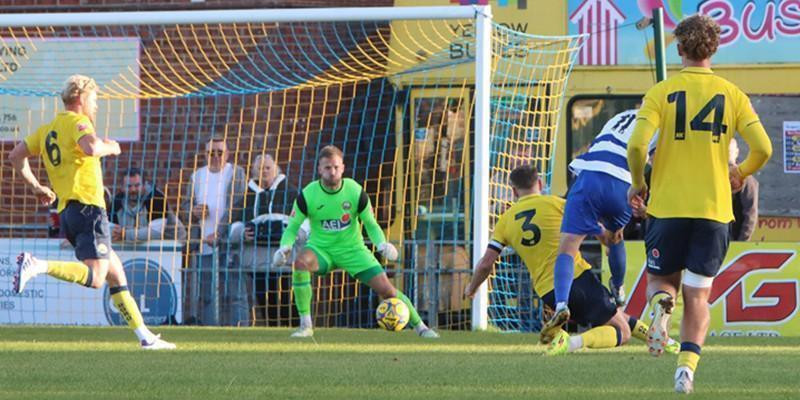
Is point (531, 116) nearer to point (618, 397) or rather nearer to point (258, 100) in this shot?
point (258, 100)

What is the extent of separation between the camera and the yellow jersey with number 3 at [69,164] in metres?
10.1

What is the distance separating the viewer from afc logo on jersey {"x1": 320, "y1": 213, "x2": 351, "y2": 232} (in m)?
12.5

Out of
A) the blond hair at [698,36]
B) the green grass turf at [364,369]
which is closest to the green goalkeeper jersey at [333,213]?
the green grass turf at [364,369]

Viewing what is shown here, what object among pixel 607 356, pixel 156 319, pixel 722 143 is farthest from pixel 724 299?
pixel 722 143

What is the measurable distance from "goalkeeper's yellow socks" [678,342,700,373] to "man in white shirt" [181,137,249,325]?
8548 mm

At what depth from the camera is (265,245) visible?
1523 cm

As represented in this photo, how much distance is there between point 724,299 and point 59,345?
594cm

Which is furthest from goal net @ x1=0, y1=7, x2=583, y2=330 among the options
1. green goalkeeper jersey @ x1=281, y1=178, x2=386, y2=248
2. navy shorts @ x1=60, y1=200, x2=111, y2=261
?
navy shorts @ x1=60, y1=200, x2=111, y2=261

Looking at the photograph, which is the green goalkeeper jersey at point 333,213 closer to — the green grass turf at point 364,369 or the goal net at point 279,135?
the green grass turf at point 364,369

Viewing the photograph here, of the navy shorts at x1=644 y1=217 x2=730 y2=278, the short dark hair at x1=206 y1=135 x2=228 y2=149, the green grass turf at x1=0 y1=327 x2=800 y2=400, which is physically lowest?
the green grass turf at x1=0 y1=327 x2=800 y2=400

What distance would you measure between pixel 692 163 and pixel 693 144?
0.09 m

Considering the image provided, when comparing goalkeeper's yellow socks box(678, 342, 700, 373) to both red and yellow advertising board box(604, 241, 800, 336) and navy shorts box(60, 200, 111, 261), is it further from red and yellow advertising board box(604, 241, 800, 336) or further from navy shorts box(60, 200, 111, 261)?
red and yellow advertising board box(604, 241, 800, 336)

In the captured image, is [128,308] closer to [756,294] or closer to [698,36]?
[698,36]

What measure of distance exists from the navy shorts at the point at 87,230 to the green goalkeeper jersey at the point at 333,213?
2491mm
